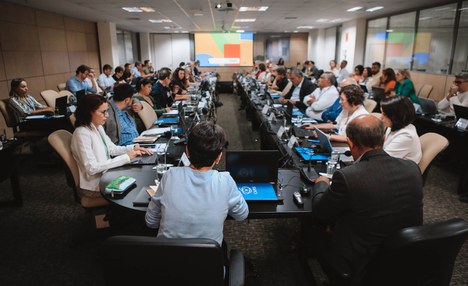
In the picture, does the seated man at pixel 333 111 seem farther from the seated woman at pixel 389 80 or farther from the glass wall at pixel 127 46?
the glass wall at pixel 127 46

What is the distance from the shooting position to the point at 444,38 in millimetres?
7691

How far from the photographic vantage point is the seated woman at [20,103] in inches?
190

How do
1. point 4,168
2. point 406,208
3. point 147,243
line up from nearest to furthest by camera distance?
1. point 147,243
2. point 406,208
3. point 4,168

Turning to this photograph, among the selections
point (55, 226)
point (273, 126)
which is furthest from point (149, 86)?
point (55, 226)

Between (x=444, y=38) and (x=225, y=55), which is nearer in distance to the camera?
(x=444, y=38)

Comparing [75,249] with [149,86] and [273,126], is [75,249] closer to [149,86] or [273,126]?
[273,126]

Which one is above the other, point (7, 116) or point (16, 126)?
point (7, 116)

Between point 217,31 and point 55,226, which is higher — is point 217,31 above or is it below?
above

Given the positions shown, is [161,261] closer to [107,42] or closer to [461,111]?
[461,111]

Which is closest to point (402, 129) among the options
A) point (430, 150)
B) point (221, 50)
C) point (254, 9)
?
point (430, 150)

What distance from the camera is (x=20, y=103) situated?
495cm

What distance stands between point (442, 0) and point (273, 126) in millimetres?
6231

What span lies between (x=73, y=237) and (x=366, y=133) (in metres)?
2.43

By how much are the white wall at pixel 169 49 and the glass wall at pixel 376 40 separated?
9.61 metres
